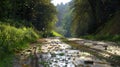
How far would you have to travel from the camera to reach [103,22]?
1657 inches

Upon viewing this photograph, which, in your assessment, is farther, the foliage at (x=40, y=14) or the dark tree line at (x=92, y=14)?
the foliage at (x=40, y=14)

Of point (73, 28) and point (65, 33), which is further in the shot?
point (65, 33)

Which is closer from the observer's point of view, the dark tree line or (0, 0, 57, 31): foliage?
the dark tree line

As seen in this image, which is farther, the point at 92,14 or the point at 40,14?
the point at 40,14

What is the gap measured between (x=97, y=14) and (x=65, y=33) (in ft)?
335

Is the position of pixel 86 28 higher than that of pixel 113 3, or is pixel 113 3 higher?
pixel 113 3

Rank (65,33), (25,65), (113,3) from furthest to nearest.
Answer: (65,33) → (113,3) → (25,65)

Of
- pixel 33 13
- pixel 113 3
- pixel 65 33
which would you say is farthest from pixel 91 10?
pixel 65 33

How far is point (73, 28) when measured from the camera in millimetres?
49969

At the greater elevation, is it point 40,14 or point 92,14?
point 40,14

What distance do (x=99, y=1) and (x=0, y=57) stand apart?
33.2 meters

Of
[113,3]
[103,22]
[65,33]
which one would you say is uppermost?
[113,3]

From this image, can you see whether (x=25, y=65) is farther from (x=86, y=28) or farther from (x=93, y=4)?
(x=86, y=28)

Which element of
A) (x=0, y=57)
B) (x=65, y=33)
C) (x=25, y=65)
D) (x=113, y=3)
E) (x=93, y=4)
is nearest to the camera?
(x=25, y=65)
